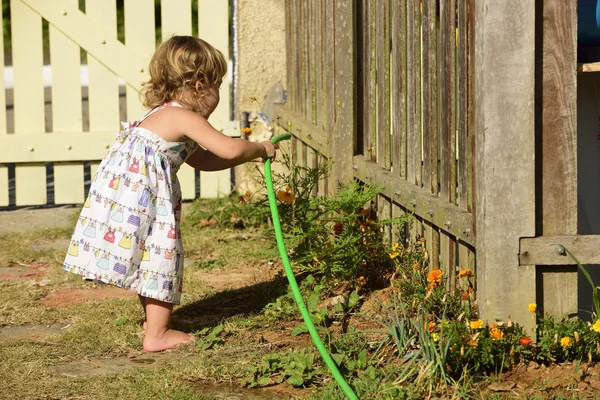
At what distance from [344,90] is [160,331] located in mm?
1661

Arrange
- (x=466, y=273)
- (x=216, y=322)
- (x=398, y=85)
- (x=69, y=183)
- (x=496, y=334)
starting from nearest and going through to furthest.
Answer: (x=496, y=334)
(x=466, y=273)
(x=216, y=322)
(x=398, y=85)
(x=69, y=183)

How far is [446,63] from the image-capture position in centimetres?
326

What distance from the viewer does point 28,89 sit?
20.5 ft

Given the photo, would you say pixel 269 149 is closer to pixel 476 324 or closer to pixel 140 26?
pixel 476 324

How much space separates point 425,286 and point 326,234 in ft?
2.19

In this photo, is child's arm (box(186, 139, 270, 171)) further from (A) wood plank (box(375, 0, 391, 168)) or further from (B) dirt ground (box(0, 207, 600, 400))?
(A) wood plank (box(375, 0, 391, 168))

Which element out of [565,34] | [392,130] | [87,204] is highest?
[565,34]

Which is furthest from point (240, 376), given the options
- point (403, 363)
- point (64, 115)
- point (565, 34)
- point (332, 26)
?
point (64, 115)

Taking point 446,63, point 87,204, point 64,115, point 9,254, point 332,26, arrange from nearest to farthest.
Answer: point 446,63 < point 87,204 < point 332,26 < point 9,254 < point 64,115

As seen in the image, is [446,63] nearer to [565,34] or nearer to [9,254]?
[565,34]

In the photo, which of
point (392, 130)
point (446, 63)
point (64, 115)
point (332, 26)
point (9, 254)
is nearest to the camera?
point (446, 63)

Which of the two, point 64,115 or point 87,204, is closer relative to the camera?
point 87,204

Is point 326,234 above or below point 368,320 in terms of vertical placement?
above

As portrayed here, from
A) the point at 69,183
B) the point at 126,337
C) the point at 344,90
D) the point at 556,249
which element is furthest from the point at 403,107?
the point at 69,183
